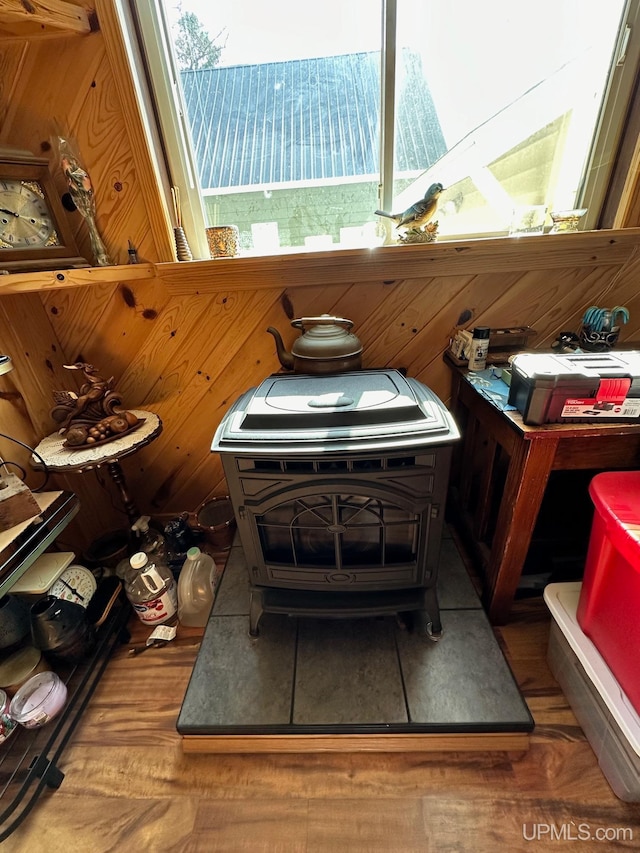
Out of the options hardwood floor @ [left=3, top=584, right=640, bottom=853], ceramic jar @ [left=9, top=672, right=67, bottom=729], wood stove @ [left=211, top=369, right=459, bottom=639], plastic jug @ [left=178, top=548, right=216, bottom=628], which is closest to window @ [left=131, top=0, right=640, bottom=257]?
wood stove @ [left=211, top=369, right=459, bottom=639]

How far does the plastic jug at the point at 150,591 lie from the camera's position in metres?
1.26

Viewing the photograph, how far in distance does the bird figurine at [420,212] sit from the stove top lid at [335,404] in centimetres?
51

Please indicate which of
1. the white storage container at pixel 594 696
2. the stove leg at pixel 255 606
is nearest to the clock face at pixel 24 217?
the stove leg at pixel 255 606

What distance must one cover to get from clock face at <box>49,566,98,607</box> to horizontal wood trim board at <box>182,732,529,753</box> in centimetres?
57

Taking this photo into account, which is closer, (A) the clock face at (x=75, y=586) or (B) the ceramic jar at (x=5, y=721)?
(B) the ceramic jar at (x=5, y=721)

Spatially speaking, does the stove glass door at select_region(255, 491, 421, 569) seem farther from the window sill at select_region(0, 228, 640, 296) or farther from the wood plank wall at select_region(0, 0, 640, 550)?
the window sill at select_region(0, 228, 640, 296)

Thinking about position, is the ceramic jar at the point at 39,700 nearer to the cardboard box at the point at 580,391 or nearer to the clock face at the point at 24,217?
the clock face at the point at 24,217

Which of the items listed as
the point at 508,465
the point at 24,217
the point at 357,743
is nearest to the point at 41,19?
the point at 24,217

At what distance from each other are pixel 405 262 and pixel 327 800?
1.55 metres

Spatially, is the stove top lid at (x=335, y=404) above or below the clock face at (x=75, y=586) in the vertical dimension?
above

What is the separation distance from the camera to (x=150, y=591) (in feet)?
4.15

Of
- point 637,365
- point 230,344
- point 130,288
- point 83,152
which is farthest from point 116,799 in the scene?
point 83,152

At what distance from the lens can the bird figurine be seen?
114cm

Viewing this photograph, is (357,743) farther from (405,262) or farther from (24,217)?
(24,217)
